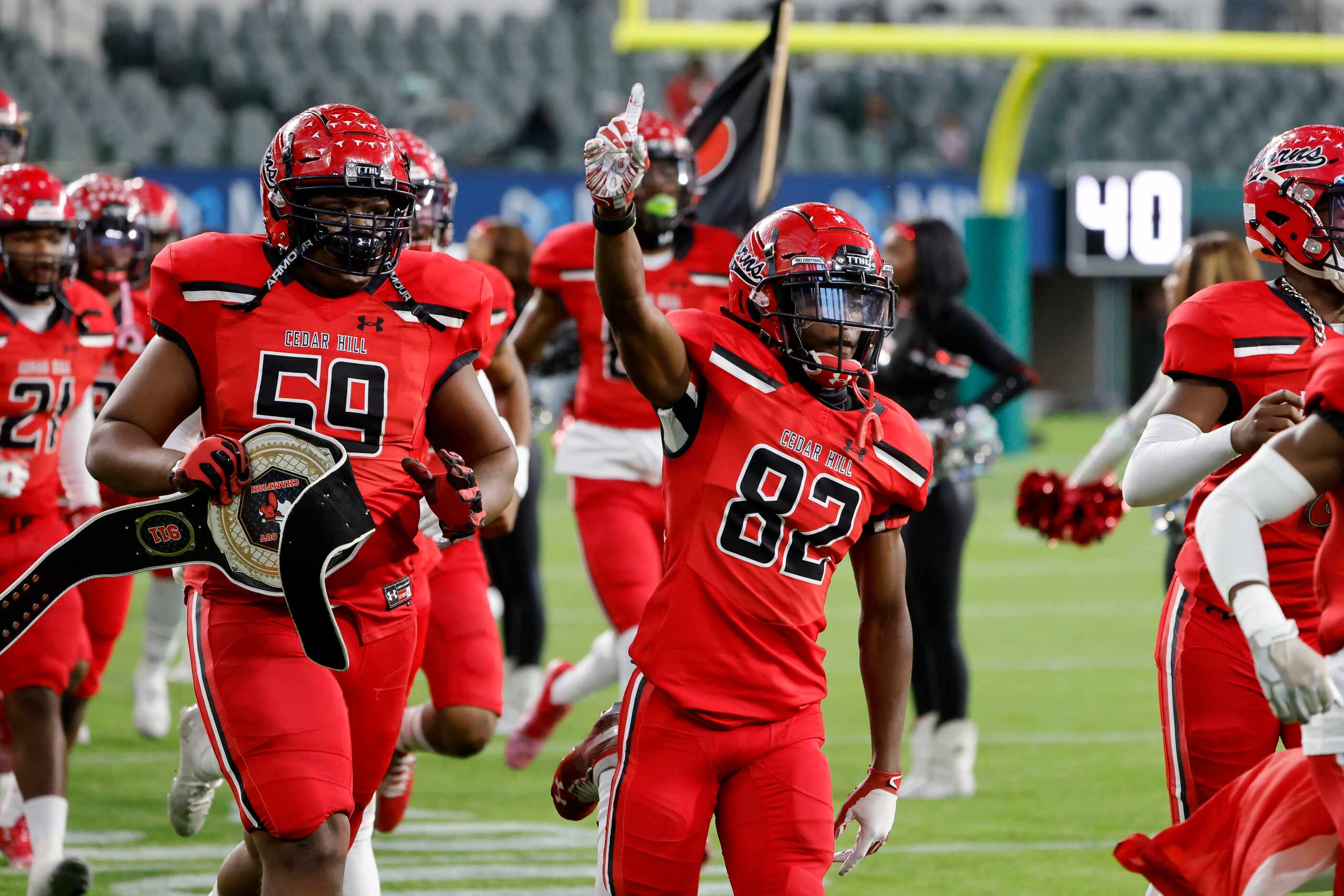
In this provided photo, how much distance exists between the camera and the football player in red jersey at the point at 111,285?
20.5ft

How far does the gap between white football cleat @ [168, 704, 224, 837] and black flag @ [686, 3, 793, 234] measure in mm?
3471

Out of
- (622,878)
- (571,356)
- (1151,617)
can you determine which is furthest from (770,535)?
(1151,617)

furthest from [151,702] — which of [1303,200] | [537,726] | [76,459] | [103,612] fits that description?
[1303,200]

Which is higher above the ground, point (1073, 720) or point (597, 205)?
point (597, 205)

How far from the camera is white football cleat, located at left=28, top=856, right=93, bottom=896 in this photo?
4727 millimetres

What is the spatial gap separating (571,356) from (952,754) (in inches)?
98.7

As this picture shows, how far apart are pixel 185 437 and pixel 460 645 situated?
158 centimetres

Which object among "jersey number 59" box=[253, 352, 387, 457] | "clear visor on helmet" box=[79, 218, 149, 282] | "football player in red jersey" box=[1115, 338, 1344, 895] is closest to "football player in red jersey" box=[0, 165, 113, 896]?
"clear visor on helmet" box=[79, 218, 149, 282]

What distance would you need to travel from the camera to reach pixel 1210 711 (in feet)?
12.5

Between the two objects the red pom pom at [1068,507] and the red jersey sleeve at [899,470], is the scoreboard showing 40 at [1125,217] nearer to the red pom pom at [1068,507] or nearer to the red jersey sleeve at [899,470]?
the red pom pom at [1068,507]

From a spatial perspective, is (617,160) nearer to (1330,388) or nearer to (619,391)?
(1330,388)

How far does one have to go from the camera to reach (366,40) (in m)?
22.2

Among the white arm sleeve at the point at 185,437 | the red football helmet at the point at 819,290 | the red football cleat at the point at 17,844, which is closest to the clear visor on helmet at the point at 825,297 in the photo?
the red football helmet at the point at 819,290

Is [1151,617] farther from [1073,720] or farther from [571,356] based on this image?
[571,356]
